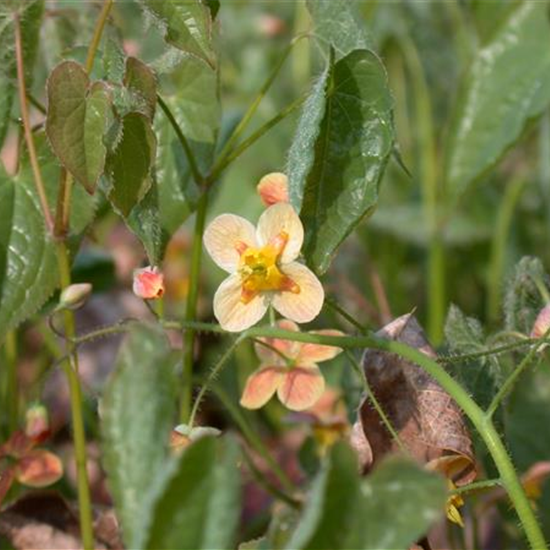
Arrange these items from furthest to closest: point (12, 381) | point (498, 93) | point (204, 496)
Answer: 1. point (498, 93)
2. point (12, 381)
3. point (204, 496)

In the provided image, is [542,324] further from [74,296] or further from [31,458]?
[31,458]

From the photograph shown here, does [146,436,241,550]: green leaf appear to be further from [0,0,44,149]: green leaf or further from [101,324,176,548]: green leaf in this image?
[0,0,44,149]: green leaf

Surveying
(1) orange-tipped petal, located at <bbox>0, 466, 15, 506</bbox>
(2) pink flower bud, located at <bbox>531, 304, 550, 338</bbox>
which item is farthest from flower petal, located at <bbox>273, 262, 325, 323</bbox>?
(1) orange-tipped petal, located at <bbox>0, 466, 15, 506</bbox>

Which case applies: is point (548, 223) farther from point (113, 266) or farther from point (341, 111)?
point (341, 111)

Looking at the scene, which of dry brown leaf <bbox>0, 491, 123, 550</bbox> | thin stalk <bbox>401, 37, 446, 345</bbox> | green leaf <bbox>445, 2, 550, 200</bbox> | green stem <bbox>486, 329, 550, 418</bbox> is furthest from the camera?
thin stalk <bbox>401, 37, 446, 345</bbox>

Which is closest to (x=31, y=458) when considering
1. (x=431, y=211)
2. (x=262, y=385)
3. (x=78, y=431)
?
(x=78, y=431)

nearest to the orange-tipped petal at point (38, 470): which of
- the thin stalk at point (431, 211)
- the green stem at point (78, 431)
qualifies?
the green stem at point (78, 431)
